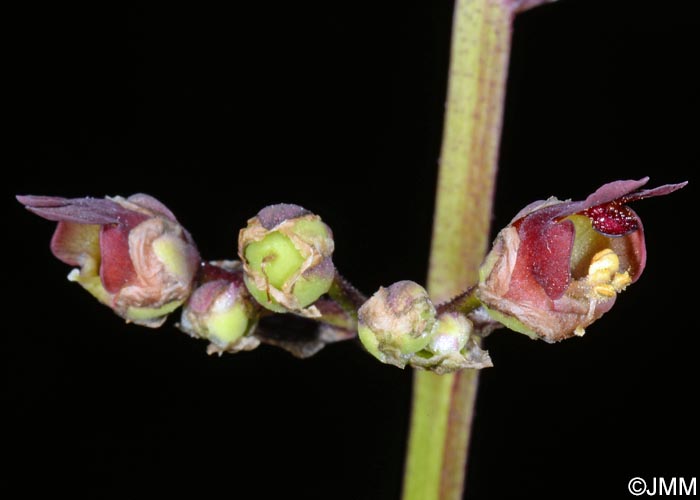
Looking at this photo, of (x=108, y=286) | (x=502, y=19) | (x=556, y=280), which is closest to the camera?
(x=556, y=280)

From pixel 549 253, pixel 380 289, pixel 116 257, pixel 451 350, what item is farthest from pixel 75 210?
pixel 549 253


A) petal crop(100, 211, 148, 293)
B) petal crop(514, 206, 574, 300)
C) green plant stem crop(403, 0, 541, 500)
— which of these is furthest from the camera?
green plant stem crop(403, 0, 541, 500)

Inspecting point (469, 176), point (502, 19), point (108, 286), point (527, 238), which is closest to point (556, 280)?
point (527, 238)

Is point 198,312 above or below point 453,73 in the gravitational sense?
below

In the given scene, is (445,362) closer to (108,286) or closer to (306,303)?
(306,303)

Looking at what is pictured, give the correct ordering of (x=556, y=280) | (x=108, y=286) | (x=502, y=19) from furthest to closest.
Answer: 1. (x=502, y=19)
2. (x=108, y=286)
3. (x=556, y=280)

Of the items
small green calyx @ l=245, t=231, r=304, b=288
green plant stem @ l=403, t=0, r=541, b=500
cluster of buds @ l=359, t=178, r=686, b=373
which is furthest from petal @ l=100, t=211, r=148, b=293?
green plant stem @ l=403, t=0, r=541, b=500

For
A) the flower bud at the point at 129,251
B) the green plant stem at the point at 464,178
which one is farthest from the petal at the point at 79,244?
the green plant stem at the point at 464,178

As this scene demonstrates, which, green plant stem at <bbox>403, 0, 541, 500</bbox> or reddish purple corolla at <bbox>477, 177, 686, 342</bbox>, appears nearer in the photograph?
reddish purple corolla at <bbox>477, 177, 686, 342</bbox>

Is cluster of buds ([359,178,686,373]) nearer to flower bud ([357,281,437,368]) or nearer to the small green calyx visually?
flower bud ([357,281,437,368])
